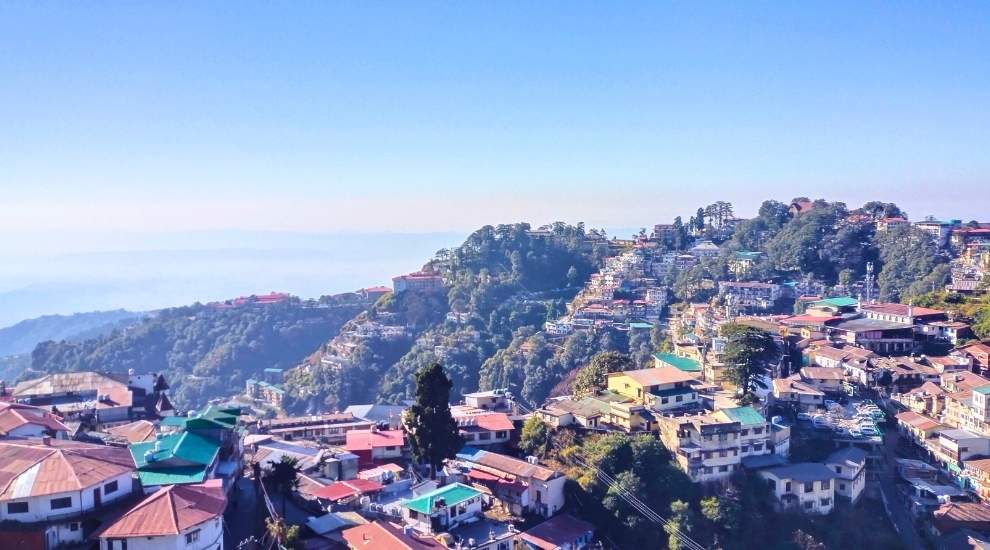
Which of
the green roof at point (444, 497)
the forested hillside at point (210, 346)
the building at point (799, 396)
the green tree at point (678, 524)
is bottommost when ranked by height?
the forested hillside at point (210, 346)

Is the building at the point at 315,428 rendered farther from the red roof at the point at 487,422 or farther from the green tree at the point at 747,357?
the green tree at the point at 747,357

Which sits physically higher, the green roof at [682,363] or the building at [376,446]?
the green roof at [682,363]

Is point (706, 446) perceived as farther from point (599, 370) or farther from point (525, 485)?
point (599, 370)

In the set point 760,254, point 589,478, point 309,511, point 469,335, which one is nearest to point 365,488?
point 309,511

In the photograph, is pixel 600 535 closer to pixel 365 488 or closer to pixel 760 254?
pixel 365 488

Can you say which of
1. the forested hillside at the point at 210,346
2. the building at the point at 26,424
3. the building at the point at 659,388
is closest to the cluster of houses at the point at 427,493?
the building at the point at 659,388

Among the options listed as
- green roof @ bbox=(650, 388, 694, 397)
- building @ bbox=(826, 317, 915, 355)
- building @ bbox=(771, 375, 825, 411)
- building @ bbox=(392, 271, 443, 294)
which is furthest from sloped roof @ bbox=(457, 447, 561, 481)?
building @ bbox=(392, 271, 443, 294)
